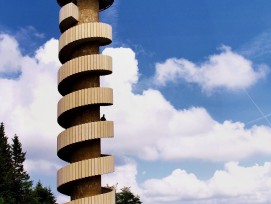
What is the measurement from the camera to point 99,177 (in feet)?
93.6

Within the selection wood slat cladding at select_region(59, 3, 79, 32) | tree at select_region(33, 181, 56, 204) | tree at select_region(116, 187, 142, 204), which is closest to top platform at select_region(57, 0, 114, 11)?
wood slat cladding at select_region(59, 3, 79, 32)

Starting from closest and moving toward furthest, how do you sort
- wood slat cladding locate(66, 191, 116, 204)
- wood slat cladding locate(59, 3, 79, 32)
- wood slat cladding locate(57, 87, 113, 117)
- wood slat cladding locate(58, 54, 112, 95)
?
wood slat cladding locate(66, 191, 116, 204) → wood slat cladding locate(57, 87, 113, 117) → wood slat cladding locate(58, 54, 112, 95) → wood slat cladding locate(59, 3, 79, 32)

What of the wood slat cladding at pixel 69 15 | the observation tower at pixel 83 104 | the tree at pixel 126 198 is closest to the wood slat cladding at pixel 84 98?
the observation tower at pixel 83 104

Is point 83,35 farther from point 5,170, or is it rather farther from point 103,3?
point 5,170

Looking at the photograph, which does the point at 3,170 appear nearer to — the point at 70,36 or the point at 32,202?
the point at 32,202

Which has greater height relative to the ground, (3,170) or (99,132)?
(3,170)

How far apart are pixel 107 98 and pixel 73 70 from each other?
2405 millimetres

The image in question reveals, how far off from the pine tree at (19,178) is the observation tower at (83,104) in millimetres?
24972

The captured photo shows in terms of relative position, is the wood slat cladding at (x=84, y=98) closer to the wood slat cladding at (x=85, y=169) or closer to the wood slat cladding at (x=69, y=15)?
the wood slat cladding at (x=85, y=169)

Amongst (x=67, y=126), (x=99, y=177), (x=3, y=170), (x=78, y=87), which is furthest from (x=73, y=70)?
(x=3, y=170)

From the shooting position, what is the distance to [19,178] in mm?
55969

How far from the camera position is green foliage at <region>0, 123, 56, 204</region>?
4956 cm

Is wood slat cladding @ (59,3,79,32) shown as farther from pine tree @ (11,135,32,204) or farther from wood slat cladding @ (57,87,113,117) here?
pine tree @ (11,135,32,204)

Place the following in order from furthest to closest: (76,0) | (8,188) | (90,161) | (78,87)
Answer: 1. (8,188)
2. (76,0)
3. (78,87)
4. (90,161)
